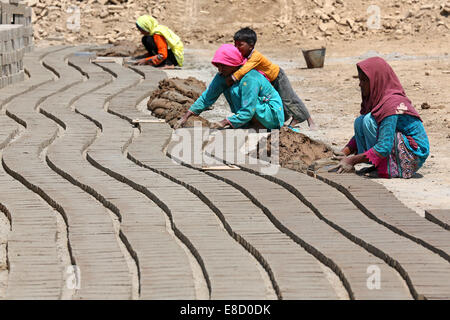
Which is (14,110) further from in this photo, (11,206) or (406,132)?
(406,132)

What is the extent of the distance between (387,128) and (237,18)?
12378 millimetres

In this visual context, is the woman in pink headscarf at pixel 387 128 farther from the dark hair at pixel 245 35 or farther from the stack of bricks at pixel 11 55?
the stack of bricks at pixel 11 55

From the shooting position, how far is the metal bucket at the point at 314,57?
13.3m

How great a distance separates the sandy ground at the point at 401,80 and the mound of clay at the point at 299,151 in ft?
2.13

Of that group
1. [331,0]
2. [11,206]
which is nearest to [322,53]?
[331,0]

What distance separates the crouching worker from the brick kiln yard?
32cm

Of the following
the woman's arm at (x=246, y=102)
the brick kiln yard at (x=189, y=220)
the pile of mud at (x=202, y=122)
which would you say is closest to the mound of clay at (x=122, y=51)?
the pile of mud at (x=202, y=122)

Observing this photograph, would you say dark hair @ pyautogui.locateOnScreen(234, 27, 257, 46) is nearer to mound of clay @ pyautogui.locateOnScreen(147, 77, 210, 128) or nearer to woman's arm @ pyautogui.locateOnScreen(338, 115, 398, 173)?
mound of clay @ pyautogui.locateOnScreen(147, 77, 210, 128)

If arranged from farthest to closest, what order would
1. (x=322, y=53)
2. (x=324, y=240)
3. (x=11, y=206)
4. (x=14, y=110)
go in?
(x=322, y=53) < (x=14, y=110) < (x=11, y=206) < (x=324, y=240)

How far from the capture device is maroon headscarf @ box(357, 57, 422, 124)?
20.8 feet

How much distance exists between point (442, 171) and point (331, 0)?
11.9 m

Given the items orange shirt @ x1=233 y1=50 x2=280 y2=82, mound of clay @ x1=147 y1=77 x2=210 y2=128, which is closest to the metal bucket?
mound of clay @ x1=147 y1=77 x2=210 y2=128

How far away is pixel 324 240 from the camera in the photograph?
496cm

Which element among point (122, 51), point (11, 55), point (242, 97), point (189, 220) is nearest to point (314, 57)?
point (122, 51)
